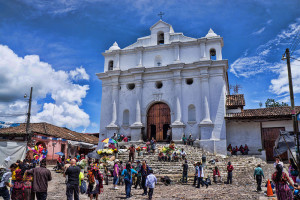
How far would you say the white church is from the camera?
22.3 m

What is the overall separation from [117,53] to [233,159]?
1601 cm

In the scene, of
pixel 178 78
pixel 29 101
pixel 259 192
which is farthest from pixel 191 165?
pixel 29 101

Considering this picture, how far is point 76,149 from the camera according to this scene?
107 feet

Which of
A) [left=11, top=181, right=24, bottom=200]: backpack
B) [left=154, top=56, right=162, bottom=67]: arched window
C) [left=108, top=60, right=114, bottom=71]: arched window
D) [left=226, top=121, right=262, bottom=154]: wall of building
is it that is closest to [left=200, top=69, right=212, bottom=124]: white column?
[left=226, top=121, right=262, bottom=154]: wall of building

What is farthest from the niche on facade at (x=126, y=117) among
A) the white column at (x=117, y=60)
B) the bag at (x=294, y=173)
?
the bag at (x=294, y=173)

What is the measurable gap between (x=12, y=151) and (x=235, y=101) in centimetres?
1967

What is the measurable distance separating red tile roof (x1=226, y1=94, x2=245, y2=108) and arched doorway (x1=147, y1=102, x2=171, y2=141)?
19.4 ft

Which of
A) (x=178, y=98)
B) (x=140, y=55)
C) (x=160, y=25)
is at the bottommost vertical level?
(x=178, y=98)

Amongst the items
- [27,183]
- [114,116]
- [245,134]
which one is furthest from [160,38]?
[27,183]

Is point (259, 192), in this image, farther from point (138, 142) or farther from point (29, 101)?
point (29, 101)

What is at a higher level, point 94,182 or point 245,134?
point 245,134

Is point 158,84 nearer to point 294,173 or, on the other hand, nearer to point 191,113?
point 191,113

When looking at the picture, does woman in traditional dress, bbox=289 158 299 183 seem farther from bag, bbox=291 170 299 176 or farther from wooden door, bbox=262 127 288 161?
wooden door, bbox=262 127 288 161

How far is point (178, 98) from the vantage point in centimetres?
2348
